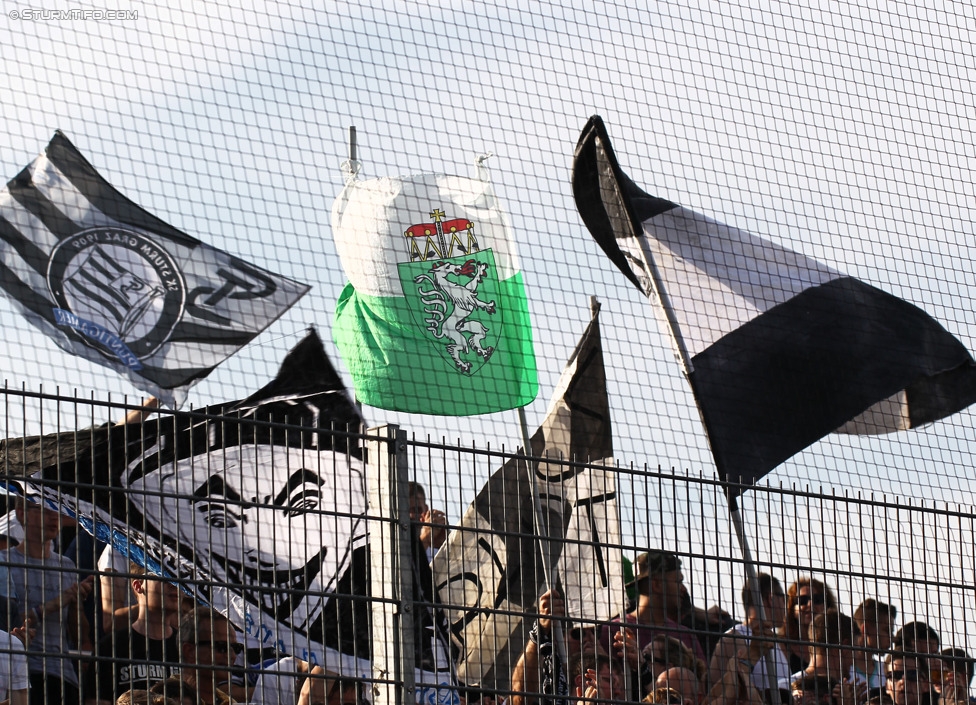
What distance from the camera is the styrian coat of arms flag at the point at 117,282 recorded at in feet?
30.8

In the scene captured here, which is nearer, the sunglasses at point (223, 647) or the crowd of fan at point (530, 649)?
the crowd of fan at point (530, 649)

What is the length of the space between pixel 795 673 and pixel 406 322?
293 cm

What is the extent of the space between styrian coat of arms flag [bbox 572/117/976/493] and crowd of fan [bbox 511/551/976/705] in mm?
2078

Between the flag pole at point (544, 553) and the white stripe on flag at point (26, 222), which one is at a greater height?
the white stripe on flag at point (26, 222)

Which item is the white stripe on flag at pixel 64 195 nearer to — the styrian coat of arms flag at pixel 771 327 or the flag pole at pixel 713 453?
the styrian coat of arms flag at pixel 771 327

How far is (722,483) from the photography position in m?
5.71

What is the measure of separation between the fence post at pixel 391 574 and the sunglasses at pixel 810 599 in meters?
1.74

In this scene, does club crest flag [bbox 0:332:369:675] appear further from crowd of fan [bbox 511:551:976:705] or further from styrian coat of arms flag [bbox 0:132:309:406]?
styrian coat of arms flag [bbox 0:132:309:406]

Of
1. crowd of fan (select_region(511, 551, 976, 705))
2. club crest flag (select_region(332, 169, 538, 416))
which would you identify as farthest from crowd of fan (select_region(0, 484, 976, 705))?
club crest flag (select_region(332, 169, 538, 416))

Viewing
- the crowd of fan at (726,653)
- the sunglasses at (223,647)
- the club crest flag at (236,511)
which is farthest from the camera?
the crowd of fan at (726,653)

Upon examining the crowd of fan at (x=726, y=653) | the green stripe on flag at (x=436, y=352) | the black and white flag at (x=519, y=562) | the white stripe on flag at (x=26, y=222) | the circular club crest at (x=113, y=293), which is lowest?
the crowd of fan at (x=726, y=653)

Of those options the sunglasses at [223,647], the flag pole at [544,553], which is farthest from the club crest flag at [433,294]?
the sunglasses at [223,647]

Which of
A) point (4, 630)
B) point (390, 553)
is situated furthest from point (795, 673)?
point (4, 630)

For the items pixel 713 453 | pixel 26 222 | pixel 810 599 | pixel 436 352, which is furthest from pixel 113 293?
pixel 810 599
